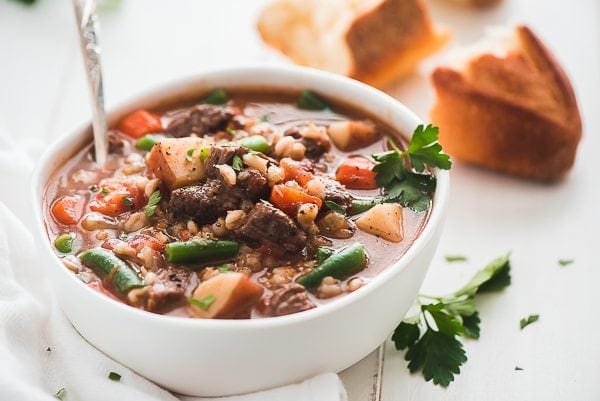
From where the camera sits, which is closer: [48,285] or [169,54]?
[48,285]

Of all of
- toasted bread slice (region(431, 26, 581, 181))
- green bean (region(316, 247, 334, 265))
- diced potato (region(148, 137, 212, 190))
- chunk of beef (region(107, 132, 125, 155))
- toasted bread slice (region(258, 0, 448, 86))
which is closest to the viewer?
green bean (region(316, 247, 334, 265))

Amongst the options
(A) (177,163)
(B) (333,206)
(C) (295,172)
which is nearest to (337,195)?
(B) (333,206)

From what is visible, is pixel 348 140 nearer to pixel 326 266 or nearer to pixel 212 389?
pixel 326 266

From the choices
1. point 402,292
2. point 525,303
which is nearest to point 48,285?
point 402,292

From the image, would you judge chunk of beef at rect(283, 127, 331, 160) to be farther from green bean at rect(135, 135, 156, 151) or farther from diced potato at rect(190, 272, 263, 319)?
diced potato at rect(190, 272, 263, 319)

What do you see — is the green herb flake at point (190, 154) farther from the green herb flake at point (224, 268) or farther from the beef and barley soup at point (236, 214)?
the green herb flake at point (224, 268)

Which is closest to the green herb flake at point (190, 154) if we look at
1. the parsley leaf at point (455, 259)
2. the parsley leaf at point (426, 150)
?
the parsley leaf at point (426, 150)

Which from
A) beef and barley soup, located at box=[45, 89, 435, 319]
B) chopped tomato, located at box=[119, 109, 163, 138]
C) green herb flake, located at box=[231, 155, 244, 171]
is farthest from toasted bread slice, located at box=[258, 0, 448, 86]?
green herb flake, located at box=[231, 155, 244, 171]
